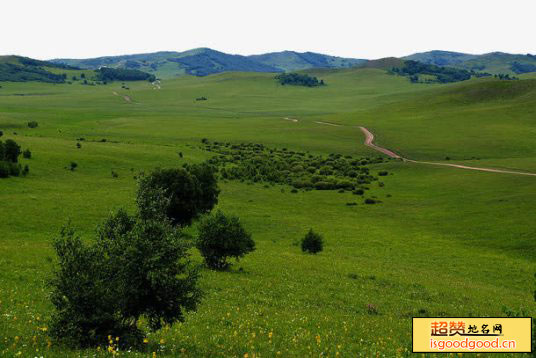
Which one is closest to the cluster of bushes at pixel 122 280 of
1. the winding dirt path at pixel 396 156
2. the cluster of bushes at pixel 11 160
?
the cluster of bushes at pixel 11 160

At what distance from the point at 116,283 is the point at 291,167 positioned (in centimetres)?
9287

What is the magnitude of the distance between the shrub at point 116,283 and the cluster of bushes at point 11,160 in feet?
190

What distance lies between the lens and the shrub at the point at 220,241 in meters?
36.9

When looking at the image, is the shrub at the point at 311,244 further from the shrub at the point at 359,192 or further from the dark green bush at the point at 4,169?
the dark green bush at the point at 4,169

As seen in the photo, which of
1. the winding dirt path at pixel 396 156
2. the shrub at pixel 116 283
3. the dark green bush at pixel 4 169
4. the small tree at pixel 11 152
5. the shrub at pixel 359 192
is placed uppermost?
the shrub at pixel 116 283

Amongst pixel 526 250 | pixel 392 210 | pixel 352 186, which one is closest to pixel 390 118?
pixel 352 186

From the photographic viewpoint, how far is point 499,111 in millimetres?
193000

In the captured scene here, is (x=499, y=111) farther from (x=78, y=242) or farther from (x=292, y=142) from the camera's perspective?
(x=78, y=242)

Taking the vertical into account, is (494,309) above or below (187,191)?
below

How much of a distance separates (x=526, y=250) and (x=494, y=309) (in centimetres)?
2456

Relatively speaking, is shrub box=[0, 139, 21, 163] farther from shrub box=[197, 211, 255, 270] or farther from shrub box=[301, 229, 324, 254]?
shrub box=[301, 229, 324, 254]

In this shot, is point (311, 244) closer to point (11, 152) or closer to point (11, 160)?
point (11, 160)

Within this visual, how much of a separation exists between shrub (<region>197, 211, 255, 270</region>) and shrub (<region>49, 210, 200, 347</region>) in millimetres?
19117

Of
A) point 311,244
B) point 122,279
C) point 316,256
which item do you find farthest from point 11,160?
point 122,279
